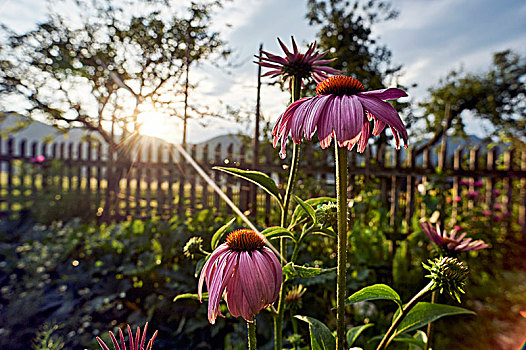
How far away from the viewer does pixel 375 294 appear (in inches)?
25.3

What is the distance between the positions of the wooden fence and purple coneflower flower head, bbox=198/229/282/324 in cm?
224

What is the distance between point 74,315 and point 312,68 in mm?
2167

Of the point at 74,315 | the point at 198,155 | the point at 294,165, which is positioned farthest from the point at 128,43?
the point at 294,165

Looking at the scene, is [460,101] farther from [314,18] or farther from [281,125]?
[281,125]

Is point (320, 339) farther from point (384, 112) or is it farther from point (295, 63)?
point (295, 63)

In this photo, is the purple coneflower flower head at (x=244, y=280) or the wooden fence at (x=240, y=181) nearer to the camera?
the purple coneflower flower head at (x=244, y=280)

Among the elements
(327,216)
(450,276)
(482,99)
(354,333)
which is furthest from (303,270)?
(482,99)

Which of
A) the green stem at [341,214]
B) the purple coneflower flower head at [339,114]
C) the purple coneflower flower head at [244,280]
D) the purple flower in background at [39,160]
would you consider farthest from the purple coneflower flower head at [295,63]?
the purple flower in background at [39,160]

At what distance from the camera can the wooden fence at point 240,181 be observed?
396cm

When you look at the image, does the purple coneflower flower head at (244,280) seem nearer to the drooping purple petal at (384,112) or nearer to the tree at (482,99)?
the drooping purple petal at (384,112)

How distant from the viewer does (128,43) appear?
6.22 metres

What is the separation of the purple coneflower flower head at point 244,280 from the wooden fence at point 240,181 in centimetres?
224

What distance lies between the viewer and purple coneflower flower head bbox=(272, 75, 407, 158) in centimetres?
51

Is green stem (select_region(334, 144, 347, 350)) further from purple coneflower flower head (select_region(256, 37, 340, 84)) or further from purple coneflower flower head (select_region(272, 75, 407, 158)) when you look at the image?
purple coneflower flower head (select_region(256, 37, 340, 84))
